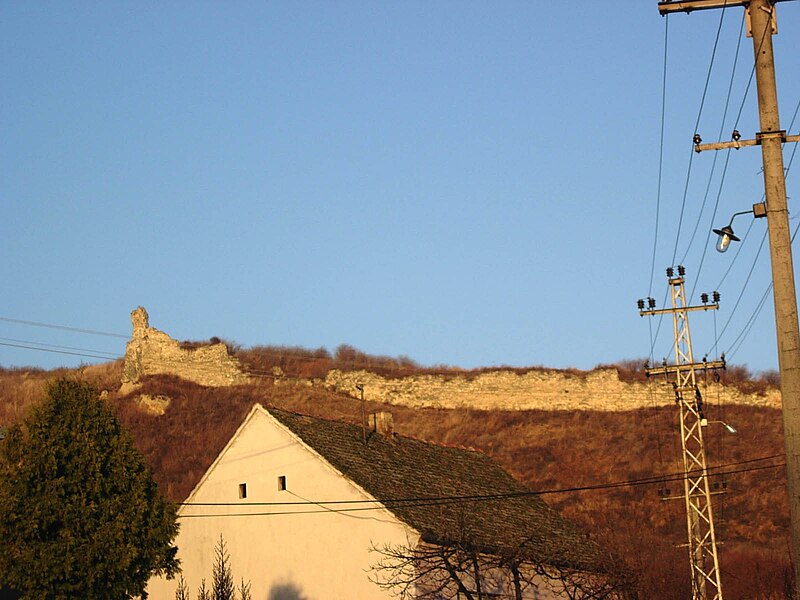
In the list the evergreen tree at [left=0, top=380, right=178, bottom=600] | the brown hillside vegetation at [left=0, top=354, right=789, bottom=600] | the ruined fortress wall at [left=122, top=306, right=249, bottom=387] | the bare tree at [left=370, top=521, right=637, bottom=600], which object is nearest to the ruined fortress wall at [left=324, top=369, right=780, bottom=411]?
the brown hillside vegetation at [left=0, top=354, right=789, bottom=600]

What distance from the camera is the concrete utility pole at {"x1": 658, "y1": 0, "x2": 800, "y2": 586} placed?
35.5ft

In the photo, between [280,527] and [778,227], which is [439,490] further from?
[778,227]

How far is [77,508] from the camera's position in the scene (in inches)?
719

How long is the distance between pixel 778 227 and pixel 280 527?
56.7 ft

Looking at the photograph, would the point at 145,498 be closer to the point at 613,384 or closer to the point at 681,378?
the point at 681,378

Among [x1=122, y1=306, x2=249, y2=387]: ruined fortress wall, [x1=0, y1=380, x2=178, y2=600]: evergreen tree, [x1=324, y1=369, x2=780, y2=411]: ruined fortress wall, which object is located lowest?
[x1=0, y1=380, x2=178, y2=600]: evergreen tree

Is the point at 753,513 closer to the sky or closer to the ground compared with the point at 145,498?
closer to the ground

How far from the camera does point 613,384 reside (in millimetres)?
68000

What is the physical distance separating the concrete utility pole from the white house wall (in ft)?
44.5

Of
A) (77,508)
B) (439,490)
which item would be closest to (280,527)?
(439,490)

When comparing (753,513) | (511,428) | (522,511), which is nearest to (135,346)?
(511,428)

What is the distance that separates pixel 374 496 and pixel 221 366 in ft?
159

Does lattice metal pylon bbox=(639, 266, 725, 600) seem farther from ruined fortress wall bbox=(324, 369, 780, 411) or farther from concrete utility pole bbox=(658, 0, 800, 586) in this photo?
ruined fortress wall bbox=(324, 369, 780, 411)

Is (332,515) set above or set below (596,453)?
above
